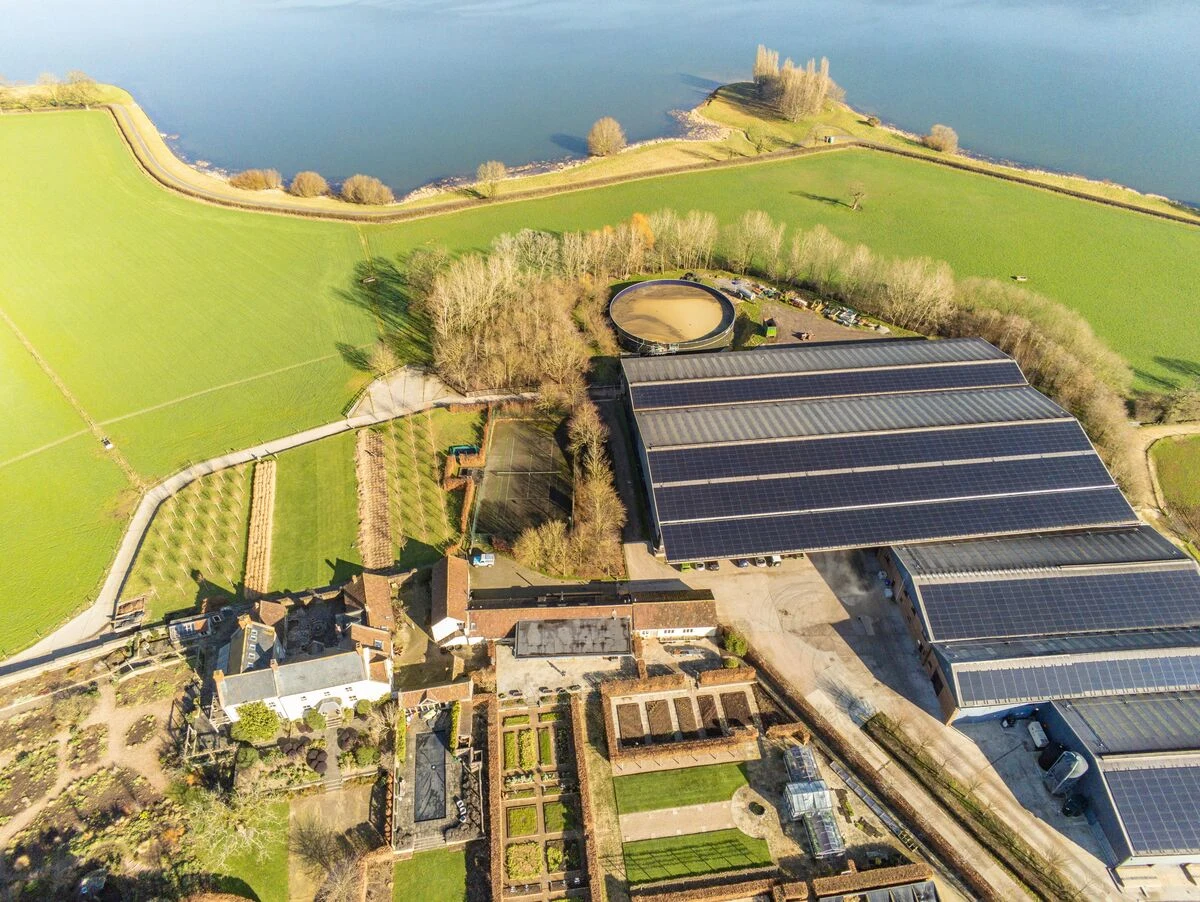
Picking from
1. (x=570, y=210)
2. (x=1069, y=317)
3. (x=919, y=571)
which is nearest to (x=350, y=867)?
(x=919, y=571)

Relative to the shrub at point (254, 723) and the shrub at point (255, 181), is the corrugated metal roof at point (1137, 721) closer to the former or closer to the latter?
the shrub at point (254, 723)

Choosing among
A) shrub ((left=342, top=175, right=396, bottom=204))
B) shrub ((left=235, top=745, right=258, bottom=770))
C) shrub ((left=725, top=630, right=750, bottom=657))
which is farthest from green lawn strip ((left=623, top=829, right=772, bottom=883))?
shrub ((left=342, top=175, right=396, bottom=204))

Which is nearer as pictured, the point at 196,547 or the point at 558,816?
the point at 558,816

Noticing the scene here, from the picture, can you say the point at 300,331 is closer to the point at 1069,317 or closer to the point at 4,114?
the point at 1069,317

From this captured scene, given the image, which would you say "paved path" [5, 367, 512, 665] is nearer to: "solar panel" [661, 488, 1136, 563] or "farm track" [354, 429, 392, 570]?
"farm track" [354, 429, 392, 570]

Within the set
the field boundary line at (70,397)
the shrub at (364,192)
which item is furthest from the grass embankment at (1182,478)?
the shrub at (364,192)

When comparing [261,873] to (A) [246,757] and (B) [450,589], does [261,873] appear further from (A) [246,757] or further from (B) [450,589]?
(B) [450,589]

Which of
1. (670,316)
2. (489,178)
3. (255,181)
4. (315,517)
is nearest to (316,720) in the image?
(315,517)
